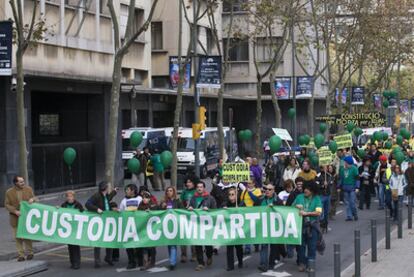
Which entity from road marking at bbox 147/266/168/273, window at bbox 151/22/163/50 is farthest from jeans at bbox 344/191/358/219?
window at bbox 151/22/163/50

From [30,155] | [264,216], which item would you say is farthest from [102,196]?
[30,155]

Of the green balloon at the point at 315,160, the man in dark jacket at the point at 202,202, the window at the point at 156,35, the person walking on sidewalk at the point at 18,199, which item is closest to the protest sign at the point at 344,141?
the green balloon at the point at 315,160

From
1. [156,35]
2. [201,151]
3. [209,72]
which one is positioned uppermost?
[156,35]

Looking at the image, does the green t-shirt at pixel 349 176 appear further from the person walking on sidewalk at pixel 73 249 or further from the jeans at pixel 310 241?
the person walking on sidewalk at pixel 73 249

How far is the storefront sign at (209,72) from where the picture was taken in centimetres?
2659

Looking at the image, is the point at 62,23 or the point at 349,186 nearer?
the point at 349,186

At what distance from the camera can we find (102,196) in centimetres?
1495

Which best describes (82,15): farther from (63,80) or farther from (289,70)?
(289,70)

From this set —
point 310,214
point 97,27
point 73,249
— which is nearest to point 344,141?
point 97,27

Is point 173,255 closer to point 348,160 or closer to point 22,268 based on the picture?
point 22,268

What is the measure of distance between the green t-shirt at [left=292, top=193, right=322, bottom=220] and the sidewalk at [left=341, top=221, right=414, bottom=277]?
3.75 ft

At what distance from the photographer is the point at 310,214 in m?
13.7

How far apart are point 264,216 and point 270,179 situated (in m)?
10.0

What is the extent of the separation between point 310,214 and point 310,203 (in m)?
0.23
